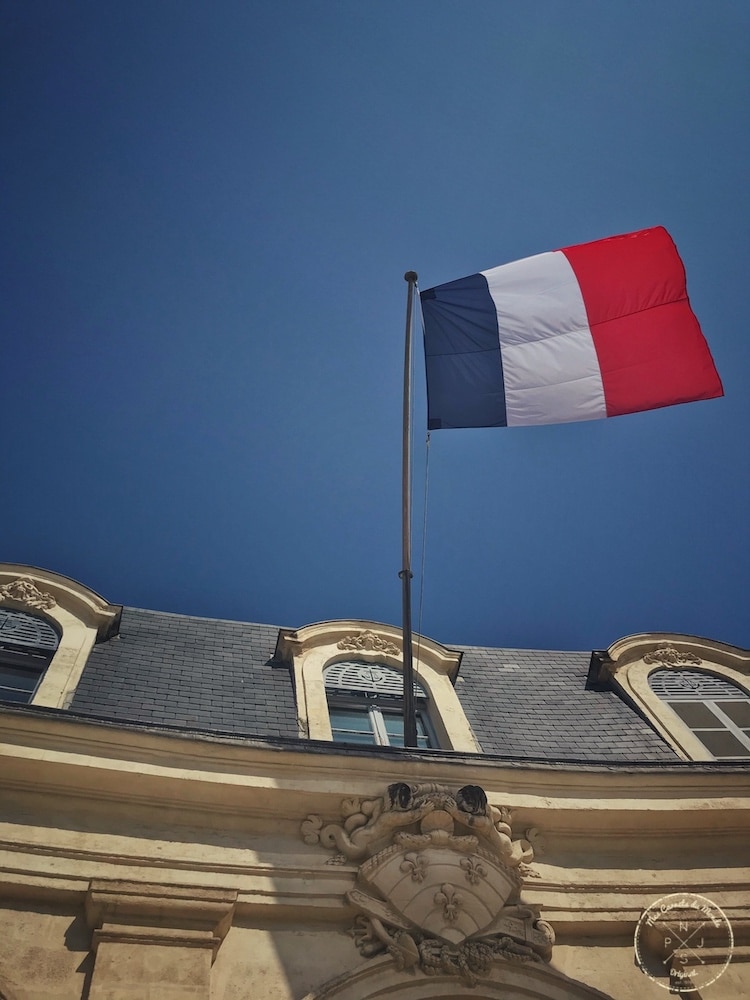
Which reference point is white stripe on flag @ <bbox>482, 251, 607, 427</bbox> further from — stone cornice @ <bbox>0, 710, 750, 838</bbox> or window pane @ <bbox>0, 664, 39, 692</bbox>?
window pane @ <bbox>0, 664, 39, 692</bbox>

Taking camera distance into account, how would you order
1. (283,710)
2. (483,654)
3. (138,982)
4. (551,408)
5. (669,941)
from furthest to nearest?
(483,654) → (551,408) → (283,710) → (669,941) → (138,982)

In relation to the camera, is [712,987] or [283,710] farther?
[283,710]

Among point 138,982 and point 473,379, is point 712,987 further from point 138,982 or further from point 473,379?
point 473,379

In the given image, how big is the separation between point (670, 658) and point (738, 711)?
94 cm

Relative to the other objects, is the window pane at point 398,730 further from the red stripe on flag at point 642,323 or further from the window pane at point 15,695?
the red stripe on flag at point 642,323

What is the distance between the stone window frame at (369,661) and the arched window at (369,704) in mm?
84

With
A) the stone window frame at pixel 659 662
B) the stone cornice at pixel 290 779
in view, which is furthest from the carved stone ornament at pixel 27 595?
the stone window frame at pixel 659 662

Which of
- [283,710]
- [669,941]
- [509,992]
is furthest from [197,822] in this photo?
[669,941]

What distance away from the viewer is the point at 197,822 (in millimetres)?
5812

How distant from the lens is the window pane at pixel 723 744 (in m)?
7.80

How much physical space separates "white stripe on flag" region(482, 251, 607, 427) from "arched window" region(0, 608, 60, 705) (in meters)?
4.79

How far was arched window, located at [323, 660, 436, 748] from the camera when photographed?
755cm

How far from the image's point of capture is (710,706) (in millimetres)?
8508

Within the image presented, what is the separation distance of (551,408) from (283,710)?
12.7 feet
